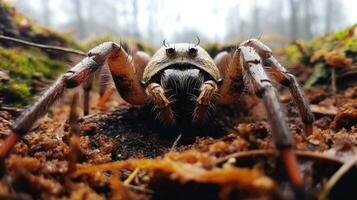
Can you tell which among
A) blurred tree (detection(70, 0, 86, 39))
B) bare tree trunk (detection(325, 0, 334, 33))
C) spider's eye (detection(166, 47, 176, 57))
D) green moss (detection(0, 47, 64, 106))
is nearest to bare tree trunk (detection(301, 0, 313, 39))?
bare tree trunk (detection(325, 0, 334, 33))

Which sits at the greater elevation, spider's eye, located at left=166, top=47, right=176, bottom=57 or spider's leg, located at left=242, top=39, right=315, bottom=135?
spider's eye, located at left=166, top=47, right=176, bottom=57

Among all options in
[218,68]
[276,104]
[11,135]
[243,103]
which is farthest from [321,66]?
[11,135]

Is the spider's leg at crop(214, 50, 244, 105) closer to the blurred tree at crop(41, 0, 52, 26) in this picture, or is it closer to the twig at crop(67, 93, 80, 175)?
the twig at crop(67, 93, 80, 175)

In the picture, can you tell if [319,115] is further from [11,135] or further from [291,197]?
[11,135]

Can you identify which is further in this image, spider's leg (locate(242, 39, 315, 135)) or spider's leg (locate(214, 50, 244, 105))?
spider's leg (locate(214, 50, 244, 105))

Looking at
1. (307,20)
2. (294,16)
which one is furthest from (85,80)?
(307,20)

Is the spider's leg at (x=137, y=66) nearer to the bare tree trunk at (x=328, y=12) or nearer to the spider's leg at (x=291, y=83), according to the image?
the spider's leg at (x=291, y=83)

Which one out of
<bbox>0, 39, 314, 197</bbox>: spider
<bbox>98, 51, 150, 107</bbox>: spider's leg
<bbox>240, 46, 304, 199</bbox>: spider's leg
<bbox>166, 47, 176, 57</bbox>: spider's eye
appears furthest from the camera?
<bbox>98, 51, 150, 107</bbox>: spider's leg
